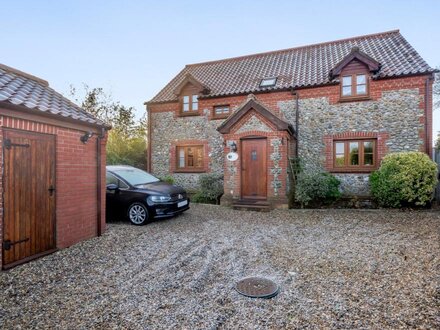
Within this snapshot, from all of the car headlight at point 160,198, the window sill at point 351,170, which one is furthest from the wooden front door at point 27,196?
the window sill at point 351,170

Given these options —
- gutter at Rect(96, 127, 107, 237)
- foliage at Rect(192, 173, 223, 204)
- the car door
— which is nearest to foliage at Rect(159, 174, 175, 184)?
foliage at Rect(192, 173, 223, 204)

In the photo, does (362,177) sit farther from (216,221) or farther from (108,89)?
(108,89)

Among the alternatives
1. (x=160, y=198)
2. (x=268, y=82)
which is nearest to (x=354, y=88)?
(x=268, y=82)

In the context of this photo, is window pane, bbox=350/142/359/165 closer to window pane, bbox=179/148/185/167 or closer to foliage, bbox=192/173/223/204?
foliage, bbox=192/173/223/204

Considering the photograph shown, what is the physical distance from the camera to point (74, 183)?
5.48 meters

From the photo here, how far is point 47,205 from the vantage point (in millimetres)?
4836

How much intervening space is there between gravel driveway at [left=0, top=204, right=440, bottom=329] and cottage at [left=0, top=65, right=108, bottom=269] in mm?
415

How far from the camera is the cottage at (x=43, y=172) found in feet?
13.5

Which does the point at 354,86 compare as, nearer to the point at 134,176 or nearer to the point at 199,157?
the point at 199,157

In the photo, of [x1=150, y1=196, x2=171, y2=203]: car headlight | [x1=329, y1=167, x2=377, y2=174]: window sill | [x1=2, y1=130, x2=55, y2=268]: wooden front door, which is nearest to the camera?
[x1=2, y1=130, x2=55, y2=268]: wooden front door

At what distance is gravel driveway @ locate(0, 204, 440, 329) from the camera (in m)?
2.77

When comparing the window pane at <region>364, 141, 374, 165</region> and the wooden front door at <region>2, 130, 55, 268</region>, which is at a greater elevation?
the window pane at <region>364, 141, 374, 165</region>

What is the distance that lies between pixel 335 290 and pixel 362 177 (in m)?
8.95

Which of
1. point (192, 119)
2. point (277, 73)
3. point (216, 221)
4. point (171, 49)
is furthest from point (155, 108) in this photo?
point (216, 221)
